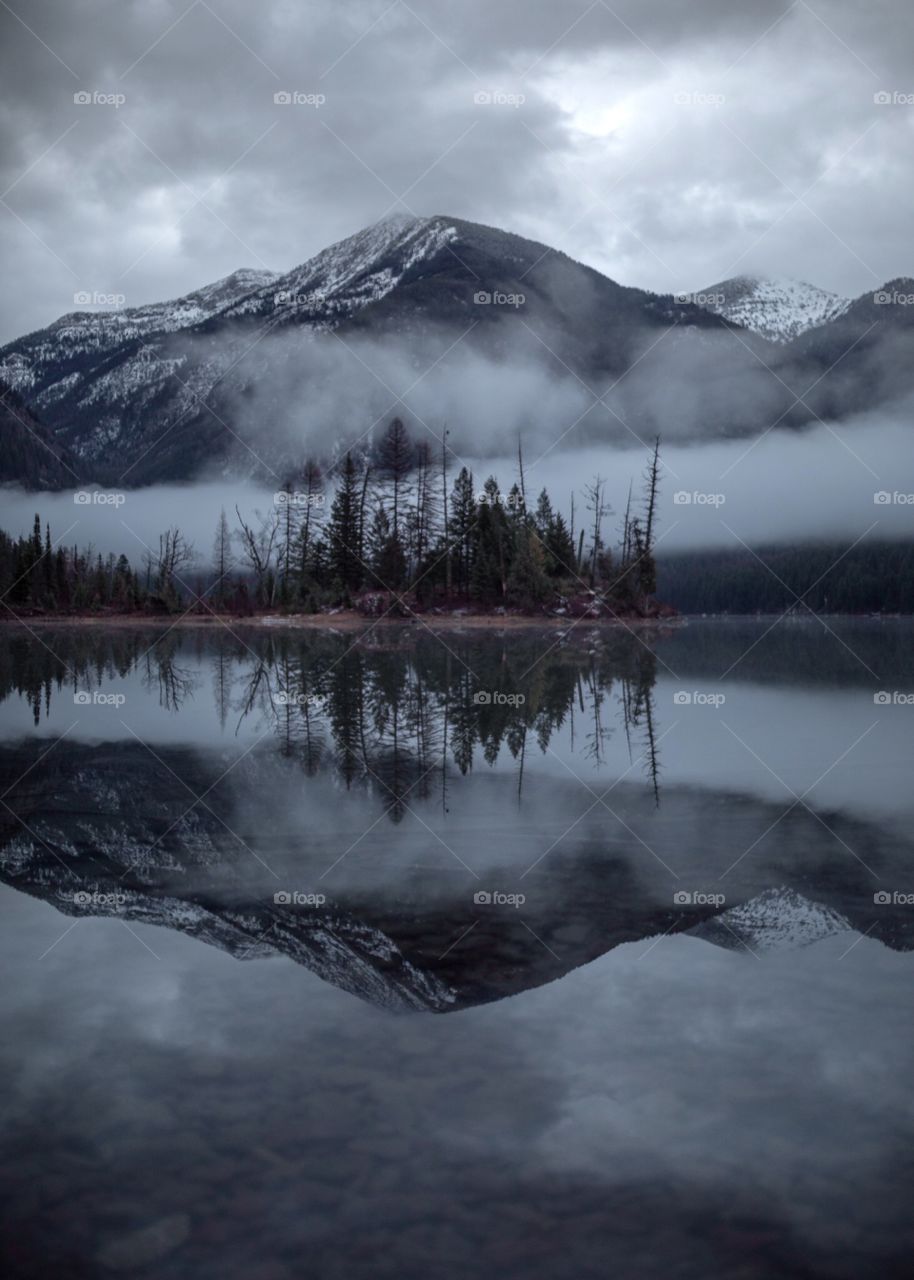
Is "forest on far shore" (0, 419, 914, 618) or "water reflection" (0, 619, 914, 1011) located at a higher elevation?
"forest on far shore" (0, 419, 914, 618)

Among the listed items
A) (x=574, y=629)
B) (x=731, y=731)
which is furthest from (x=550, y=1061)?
(x=574, y=629)

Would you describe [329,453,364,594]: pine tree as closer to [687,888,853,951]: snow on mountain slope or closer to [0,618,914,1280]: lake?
[0,618,914,1280]: lake

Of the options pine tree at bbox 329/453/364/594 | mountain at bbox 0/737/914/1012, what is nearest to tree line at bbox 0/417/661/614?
pine tree at bbox 329/453/364/594

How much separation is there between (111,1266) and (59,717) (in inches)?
608

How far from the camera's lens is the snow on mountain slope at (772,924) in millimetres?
7070

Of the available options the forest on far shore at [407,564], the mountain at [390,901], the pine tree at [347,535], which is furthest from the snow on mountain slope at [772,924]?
the pine tree at [347,535]

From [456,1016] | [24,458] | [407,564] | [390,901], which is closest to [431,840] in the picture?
[390,901]

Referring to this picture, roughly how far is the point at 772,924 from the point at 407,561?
73.4 m

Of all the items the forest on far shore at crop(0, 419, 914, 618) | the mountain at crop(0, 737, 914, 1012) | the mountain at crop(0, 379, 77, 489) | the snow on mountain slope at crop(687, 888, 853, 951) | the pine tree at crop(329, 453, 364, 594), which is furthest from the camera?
the mountain at crop(0, 379, 77, 489)

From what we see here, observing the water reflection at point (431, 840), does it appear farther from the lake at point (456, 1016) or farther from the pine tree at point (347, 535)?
the pine tree at point (347, 535)

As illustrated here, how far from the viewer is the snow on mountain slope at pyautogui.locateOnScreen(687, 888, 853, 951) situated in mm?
7070

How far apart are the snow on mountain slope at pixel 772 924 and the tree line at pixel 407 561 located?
6130 cm

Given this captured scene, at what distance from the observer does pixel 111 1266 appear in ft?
12.4

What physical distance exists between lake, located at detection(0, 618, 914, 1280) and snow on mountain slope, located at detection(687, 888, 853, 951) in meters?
0.04
